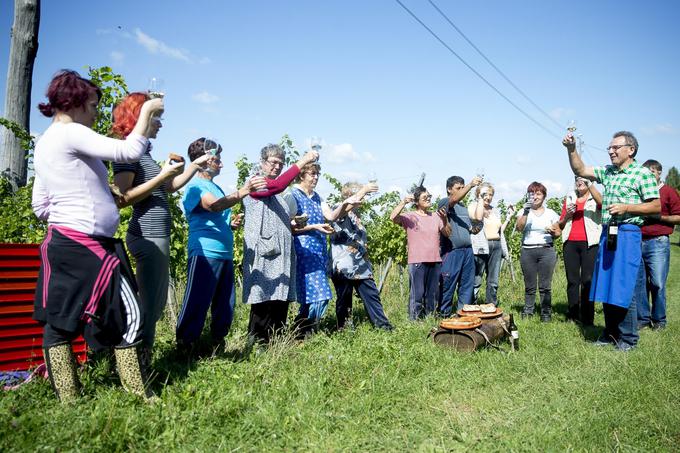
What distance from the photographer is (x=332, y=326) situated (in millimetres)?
5293

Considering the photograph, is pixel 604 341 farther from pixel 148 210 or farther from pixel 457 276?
pixel 148 210

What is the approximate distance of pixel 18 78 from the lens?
528 cm

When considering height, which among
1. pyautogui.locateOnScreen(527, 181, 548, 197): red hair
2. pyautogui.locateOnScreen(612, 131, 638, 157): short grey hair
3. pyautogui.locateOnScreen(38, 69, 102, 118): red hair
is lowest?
pyautogui.locateOnScreen(527, 181, 548, 197): red hair

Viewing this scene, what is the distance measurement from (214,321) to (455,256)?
334 cm

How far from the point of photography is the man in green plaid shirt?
14.1ft

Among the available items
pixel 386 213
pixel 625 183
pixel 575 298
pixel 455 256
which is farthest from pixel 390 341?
pixel 386 213

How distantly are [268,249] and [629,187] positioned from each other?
3297 millimetres

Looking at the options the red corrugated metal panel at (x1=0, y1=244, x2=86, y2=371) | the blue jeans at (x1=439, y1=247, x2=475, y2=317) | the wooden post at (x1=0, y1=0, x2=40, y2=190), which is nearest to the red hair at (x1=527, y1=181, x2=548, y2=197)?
the blue jeans at (x1=439, y1=247, x2=475, y2=317)

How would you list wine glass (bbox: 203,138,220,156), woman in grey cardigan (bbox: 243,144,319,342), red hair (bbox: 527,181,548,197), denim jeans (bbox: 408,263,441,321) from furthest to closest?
1. red hair (bbox: 527,181,548,197)
2. denim jeans (bbox: 408,263,441,321)
3. woman in grey cardigan (bbox: 243,144,319,342)
4. wine glass (bbox: 203,138,220,156)

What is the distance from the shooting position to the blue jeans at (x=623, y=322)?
4371 millimetres

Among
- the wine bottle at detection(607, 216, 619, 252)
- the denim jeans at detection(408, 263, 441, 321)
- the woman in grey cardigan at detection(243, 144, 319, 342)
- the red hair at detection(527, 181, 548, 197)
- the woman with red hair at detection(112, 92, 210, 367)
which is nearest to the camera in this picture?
the woman with red hair at detection(112, 92, 210, 367)

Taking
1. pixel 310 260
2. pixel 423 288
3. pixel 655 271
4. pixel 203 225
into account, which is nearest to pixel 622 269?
pixel 655 271

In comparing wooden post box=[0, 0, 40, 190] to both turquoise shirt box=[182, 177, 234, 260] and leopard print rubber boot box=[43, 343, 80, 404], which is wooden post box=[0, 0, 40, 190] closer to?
turquoise shirt box=[182, 177, 234, 260]

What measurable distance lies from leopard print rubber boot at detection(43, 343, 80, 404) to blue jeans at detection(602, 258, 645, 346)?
4.41 meters
